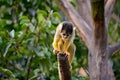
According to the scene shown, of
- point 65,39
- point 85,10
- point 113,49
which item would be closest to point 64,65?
point 65,39

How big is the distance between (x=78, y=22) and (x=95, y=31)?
0.47m

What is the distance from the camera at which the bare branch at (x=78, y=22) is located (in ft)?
10.9

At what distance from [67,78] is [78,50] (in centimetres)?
126

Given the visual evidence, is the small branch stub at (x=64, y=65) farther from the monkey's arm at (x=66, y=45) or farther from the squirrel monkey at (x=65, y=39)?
the monkey's arm at (x=66, y=45)

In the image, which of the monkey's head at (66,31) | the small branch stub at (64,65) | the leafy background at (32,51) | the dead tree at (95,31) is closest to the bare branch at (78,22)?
the dead tree at (95,31)

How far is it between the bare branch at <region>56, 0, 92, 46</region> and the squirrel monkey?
307 mm

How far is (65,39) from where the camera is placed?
2893mm

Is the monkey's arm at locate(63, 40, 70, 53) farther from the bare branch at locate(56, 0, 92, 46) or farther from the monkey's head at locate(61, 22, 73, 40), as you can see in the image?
the bare branch at locate(56, 0, 92, 46)

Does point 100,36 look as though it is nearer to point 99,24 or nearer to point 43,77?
point 99,24

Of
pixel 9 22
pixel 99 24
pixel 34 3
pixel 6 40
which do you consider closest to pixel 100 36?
pixel 99 24

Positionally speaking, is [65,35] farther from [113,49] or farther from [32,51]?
[113,49]

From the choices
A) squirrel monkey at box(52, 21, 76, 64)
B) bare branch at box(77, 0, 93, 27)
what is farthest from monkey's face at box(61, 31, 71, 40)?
bare branch at box(77, 0, 93, 27)

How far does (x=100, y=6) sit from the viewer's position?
8.50 ft

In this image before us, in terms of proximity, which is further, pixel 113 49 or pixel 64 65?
pixel 113 49
